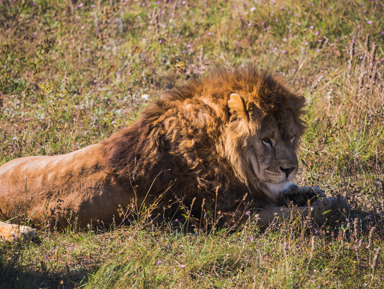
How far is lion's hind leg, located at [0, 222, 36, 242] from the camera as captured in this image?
389cm

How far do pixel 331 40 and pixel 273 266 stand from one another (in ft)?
16.5

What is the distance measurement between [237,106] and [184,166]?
641 mm

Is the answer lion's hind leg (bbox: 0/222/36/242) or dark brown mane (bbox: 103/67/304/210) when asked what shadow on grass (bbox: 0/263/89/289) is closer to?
lion's hind leg (bbox: 0/222/36/242)

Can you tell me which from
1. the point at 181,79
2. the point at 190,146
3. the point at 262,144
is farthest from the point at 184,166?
the point at 181,79

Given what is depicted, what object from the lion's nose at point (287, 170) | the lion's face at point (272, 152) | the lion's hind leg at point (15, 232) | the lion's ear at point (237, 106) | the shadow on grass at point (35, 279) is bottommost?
the shadow on grass at point (35, 279)

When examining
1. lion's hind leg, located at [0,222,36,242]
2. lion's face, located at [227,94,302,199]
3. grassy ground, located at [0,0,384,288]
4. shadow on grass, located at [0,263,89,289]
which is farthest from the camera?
lion's face, located at [227,94,302,199]

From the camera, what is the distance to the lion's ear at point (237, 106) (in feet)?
13.1

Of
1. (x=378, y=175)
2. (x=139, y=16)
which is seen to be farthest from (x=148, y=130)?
(x=139, y=16)

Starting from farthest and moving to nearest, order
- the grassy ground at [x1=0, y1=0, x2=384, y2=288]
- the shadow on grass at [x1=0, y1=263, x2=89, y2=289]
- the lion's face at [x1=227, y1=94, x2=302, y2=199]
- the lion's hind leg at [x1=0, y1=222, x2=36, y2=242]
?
the lion's face at [x1=227, y1=94, x2=302, y2=199] → the lion's hind leg at [x1=0, y1=222, x2=36, y2=242] → the grassy ground at [x1=0, y1=0, x2=384, y2=288] → the shadow on grass at [x1=0, y1=263, x2=89, y2=289]

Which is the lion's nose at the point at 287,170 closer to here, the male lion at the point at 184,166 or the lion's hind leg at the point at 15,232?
the male lion at the point at 184,166

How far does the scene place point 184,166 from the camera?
165 inches

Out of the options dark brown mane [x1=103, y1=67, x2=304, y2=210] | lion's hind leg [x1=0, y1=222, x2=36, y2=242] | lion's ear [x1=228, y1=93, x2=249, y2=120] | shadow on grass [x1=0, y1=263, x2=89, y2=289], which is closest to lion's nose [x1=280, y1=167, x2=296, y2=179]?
dark brown mane [x1=103, y1=67, x2=304, y2=210]

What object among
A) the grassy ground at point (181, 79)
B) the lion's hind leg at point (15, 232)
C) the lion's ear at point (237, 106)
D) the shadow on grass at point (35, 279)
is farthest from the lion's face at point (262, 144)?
the lion's hind leg at point (15, 232)

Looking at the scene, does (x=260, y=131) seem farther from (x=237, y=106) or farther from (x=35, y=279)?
(x=35, y=279)
